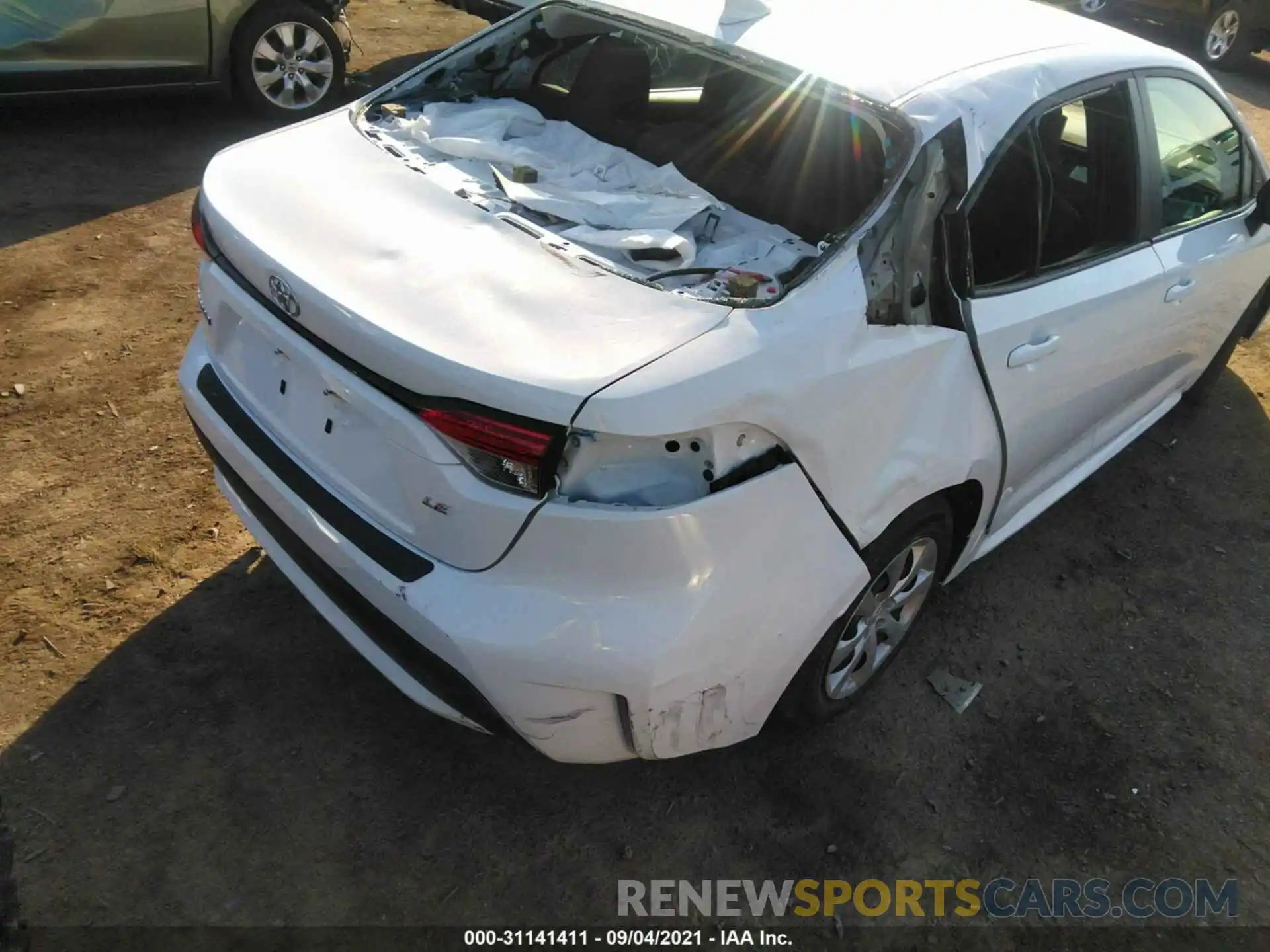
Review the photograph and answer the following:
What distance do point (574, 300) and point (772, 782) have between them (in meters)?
1.36

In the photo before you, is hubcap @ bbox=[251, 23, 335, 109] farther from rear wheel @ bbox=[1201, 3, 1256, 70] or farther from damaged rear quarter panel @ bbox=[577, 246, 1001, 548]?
rear wheel @ bbox=[1201, 3, 1256, 70]

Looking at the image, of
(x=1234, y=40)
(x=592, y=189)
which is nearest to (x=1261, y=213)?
(x=592, y=189)

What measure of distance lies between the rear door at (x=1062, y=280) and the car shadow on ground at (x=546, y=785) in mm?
641

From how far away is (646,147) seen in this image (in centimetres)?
274

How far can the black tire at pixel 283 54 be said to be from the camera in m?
5.75

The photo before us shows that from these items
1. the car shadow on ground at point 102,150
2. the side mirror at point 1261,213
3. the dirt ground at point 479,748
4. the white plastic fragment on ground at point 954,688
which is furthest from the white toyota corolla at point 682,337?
the car shadow on ground at point 102,150

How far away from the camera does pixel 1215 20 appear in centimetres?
999

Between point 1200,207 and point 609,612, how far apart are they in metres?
2.69

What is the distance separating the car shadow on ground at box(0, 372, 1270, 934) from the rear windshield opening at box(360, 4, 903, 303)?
4.15 ft

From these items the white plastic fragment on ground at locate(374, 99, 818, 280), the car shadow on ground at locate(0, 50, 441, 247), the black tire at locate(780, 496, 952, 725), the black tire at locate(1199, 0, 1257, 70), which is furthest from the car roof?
the black tire at locate(1199, 0, 1257, 70)

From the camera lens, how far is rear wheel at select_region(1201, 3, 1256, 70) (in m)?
9.70

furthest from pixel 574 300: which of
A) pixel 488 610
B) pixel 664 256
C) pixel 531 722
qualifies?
pixel 531 722

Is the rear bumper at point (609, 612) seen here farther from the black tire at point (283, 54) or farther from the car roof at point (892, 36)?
the black tire at point (283, 54)

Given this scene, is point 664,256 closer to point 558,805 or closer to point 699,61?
point 699,61
